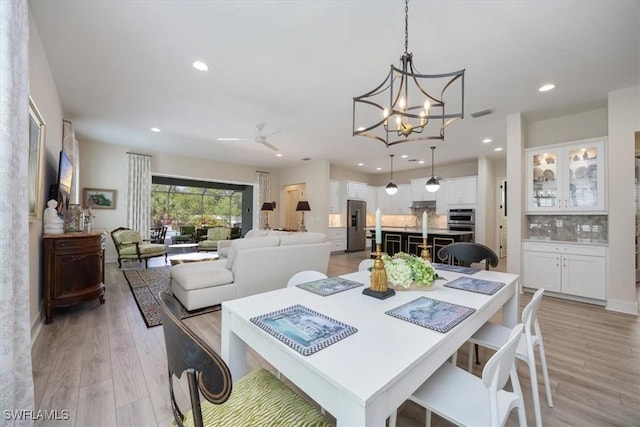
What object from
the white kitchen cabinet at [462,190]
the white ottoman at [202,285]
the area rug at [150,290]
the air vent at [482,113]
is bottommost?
the area rug at [150,290]

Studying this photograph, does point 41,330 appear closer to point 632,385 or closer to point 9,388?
point 9,388

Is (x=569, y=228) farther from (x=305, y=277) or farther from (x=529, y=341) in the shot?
(x=305, y=277)

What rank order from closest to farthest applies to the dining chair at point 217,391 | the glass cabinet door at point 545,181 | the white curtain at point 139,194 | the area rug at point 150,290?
1. the dining chair at point 217,391
2. the area rug at point 150,290
3. the glass cabinet door at point 545,181
4. the white curtain at point 139,194

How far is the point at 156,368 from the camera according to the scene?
2.05 meters

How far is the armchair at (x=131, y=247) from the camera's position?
5551 millimetres

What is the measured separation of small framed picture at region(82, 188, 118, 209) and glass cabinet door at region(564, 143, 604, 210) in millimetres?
9115

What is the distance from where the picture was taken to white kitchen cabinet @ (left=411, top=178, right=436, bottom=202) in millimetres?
8023

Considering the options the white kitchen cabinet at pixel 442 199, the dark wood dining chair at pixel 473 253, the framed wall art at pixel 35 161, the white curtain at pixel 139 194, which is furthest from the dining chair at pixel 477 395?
→ the white curtain at pixel 139 194

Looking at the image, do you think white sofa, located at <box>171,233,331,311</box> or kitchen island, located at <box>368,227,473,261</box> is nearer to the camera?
white sofa, located at <box>171,233,331,311</box>

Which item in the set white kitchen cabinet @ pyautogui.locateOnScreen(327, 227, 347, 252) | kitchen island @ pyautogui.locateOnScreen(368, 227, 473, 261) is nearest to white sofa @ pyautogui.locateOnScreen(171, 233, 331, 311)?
kitchen island @ pyautogui.locateOnScreen(368, 227, 473, 261)

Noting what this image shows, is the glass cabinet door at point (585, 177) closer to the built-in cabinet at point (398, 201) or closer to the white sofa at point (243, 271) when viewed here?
the white sofa at point (243, 271)

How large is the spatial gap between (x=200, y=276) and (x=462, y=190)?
277 inches

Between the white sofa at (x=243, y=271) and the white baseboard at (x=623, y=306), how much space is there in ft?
13.3

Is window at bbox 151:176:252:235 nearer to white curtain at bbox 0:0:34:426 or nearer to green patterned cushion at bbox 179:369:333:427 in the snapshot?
white curtain at bbox 0:0:34:426
